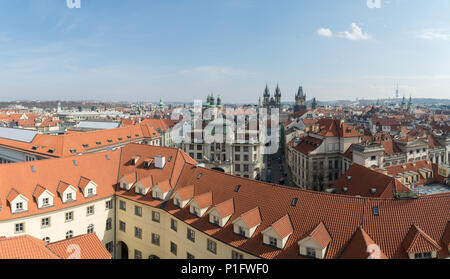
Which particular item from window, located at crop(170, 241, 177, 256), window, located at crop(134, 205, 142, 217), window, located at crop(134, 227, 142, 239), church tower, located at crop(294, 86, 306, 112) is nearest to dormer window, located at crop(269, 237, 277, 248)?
window, located at crop(170, 241, 177, 256)

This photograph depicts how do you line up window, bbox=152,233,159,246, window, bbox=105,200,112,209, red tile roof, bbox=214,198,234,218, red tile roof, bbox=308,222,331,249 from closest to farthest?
red tile roof, bbox=308,222,331,249, red tile roof, bbox=214,198,234,218, window, bbox=152,233,159,246, window, bbox=105,200,112,209

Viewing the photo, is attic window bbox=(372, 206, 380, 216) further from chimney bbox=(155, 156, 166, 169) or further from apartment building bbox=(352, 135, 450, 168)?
apartment building bbox=(352, 135, 450, 168)

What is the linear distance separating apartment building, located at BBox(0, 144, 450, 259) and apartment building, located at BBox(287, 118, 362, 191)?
28.6 metres

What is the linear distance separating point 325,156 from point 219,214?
3660 cm

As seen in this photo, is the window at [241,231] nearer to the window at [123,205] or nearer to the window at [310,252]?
the window at [310,252]

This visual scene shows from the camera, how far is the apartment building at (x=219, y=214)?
60.6ft

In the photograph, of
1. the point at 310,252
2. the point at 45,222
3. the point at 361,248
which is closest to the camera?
the point at 361,248

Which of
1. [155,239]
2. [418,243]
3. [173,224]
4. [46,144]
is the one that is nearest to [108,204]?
[155,239]

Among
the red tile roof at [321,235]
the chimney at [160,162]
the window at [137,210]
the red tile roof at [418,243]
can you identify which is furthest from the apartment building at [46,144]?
the red tile roof at [418,243]

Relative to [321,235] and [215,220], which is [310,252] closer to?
[321,235]

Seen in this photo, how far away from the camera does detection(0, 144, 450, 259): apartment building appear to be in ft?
60.6

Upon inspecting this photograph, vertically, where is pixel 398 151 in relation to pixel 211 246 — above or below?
above

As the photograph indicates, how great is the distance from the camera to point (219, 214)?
75.6 ft
